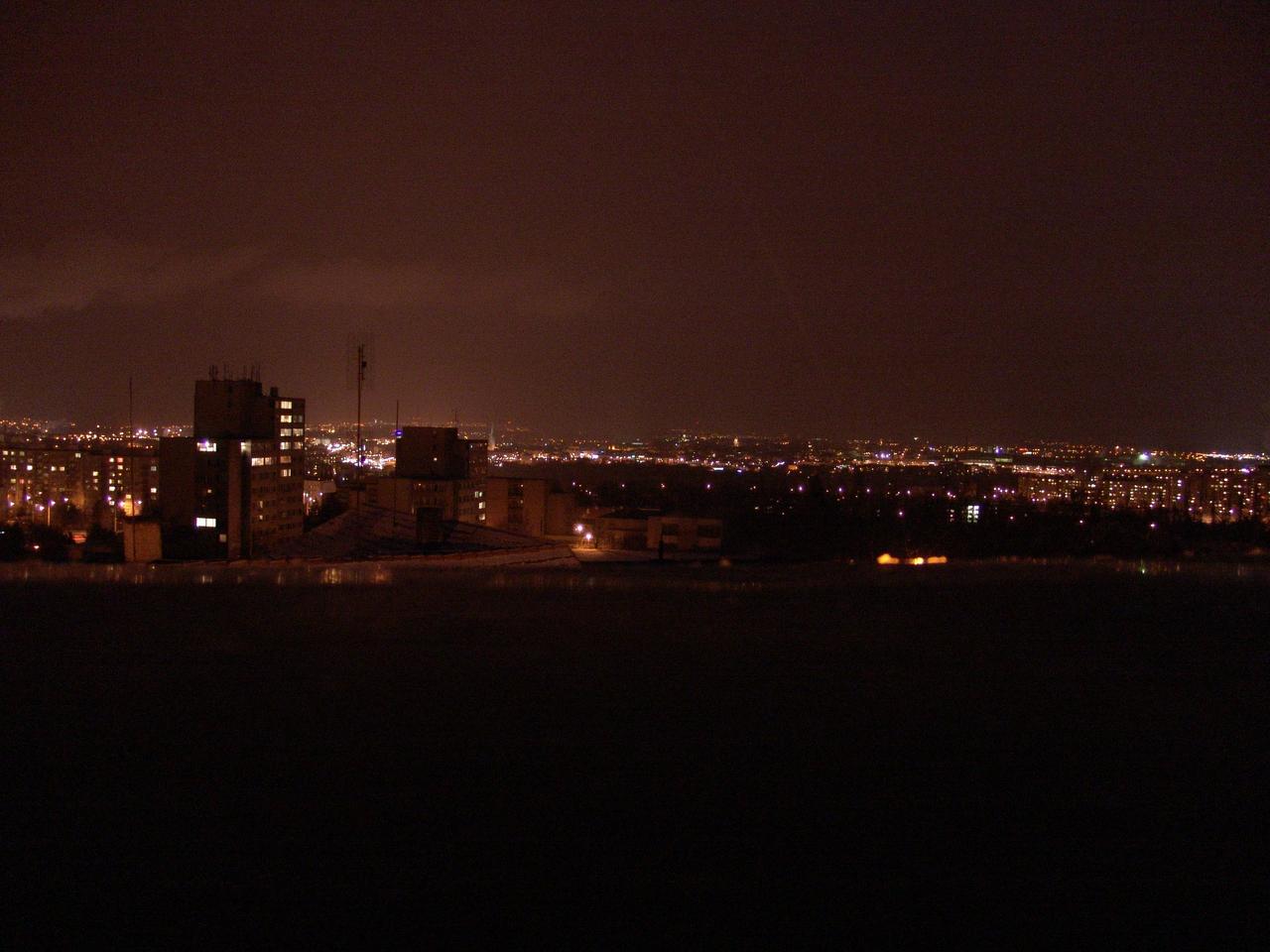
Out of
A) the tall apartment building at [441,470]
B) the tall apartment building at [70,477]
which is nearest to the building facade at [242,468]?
the tall apartment building at [441,470]

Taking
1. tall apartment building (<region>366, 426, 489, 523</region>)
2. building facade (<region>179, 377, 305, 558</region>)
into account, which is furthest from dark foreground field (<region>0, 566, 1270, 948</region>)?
tall apartment building (<region>366, 426, 489, 523</region>)

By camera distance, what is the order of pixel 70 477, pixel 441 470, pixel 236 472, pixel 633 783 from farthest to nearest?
pixel 70 477 < pixel 441 470 < pixel 236 472 < pixel 633 783

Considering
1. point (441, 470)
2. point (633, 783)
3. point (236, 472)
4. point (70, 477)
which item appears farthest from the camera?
point (70, 477)

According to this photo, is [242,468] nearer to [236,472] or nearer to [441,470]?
[236,472]

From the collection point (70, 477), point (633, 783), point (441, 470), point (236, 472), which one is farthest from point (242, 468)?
point (633, 783)

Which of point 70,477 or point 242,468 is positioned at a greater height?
point 242,468
